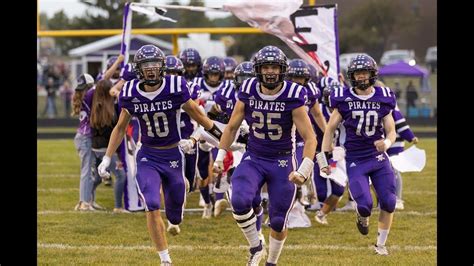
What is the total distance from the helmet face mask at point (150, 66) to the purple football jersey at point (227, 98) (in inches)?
70.0

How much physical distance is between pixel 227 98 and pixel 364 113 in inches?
65.3

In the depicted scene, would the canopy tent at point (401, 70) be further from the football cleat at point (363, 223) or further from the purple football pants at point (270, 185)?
the purple football pants at point (270, 185)

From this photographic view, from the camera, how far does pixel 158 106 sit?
6.50m

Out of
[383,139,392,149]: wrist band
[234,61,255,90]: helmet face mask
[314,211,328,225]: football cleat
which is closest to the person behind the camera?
[383,139,392,149]: wrist band

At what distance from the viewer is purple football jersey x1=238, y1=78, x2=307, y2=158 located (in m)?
6.18

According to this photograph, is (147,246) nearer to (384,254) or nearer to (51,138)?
(384,254)

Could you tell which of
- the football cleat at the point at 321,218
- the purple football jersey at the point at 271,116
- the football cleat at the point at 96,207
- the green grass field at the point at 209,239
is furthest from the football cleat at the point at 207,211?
the purple football jersey at the point at 271,116

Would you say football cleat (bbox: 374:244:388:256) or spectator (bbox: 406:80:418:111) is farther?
spectator (bbox: 406:80:418:111)

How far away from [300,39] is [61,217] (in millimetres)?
3318

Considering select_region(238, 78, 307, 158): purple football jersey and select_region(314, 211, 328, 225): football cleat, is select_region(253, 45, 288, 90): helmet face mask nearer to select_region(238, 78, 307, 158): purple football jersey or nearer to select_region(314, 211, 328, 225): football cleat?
select_region(238, 78, 307, 158): purple football jersey

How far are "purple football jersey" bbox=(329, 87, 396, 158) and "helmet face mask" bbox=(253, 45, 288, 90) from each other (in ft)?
3.89

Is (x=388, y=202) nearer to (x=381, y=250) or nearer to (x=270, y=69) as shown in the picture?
(x=381, y=250)

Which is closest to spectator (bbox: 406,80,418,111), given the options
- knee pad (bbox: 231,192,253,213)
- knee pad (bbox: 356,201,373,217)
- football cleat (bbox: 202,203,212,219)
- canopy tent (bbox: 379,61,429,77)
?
canopy tent (bbox: 379,61,429,77)
